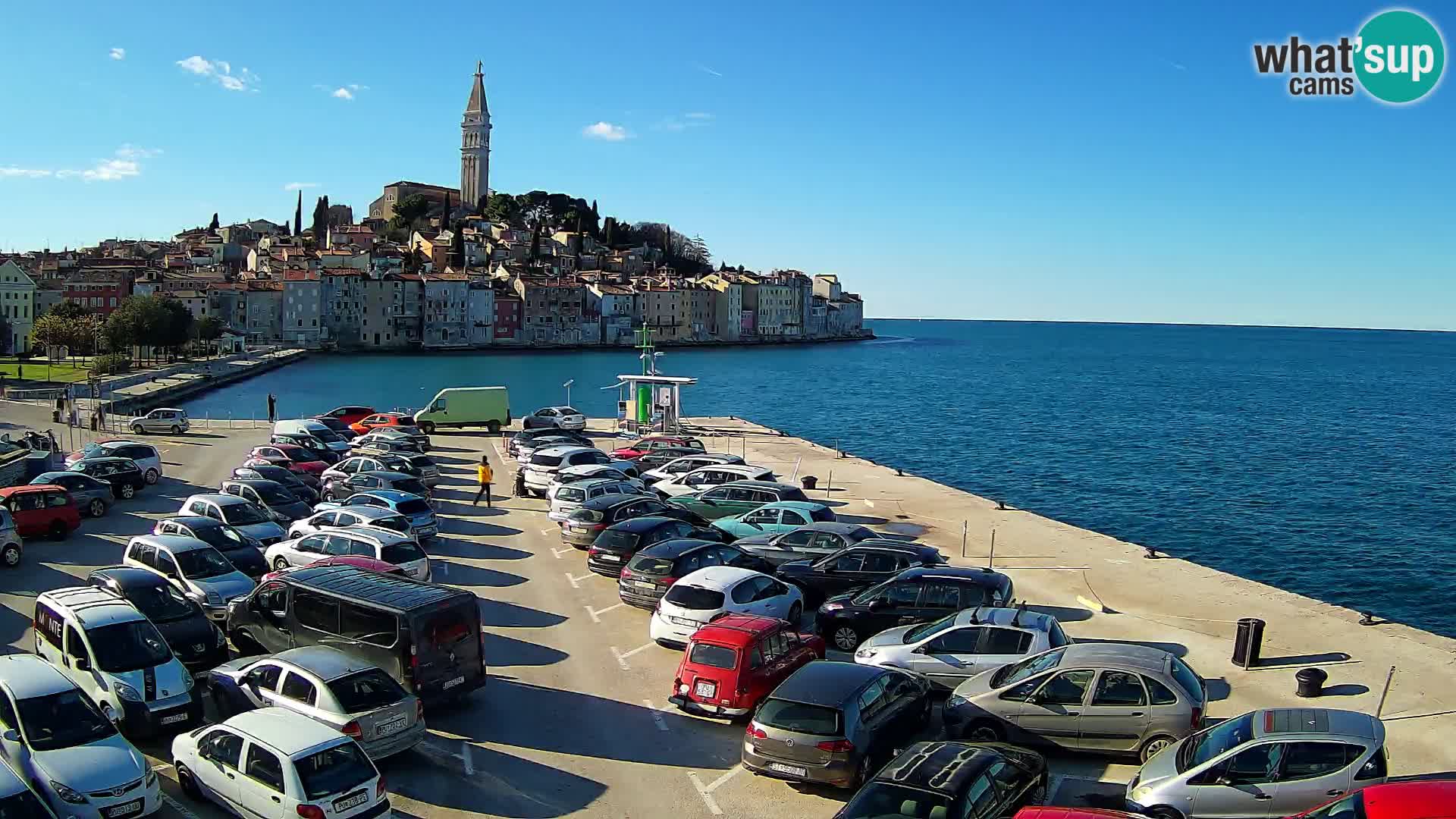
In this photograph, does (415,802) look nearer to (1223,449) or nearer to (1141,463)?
(1141,463)

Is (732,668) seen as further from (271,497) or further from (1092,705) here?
(271,497)

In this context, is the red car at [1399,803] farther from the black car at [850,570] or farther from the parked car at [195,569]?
the parked car at [195,569]

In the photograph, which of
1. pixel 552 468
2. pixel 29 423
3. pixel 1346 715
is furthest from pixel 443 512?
pixel 29 423

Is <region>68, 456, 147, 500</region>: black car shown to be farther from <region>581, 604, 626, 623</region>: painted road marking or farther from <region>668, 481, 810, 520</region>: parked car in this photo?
<region>581, 604, 626, 623</region>: painted road marking

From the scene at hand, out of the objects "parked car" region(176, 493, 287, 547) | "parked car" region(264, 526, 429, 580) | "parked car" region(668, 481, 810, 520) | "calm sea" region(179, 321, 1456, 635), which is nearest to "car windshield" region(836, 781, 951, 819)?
"parked car" region(264, 526, 429, 580)

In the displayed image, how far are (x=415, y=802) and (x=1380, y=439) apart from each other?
2841 inches

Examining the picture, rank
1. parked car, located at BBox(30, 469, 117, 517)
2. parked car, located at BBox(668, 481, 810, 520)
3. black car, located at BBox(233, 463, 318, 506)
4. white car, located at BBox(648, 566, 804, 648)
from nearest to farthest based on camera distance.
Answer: white car, located at BBox(648, 566, 804, 648)
parked car, located at BBox(30, 469, 117, 517)
parked car, located at BBox(668, 481, 810, 520)
black car, located at BBox(233, 463, 318, 506)

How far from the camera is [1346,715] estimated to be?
975cm

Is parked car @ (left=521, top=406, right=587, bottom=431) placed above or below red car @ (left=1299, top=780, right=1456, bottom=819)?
below

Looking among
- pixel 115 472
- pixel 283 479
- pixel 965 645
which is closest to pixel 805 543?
pixel 965 645

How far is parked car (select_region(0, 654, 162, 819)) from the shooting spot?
→ 9.14 m

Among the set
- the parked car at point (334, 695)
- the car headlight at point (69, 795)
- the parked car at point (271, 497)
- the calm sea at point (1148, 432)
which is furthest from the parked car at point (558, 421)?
the car headlight at point (69, 795)

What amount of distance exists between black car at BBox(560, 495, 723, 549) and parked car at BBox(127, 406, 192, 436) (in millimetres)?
24706

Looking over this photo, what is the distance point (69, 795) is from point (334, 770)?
7.14ft
